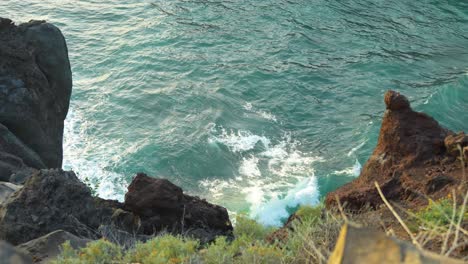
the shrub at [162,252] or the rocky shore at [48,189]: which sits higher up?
the shrub at [162,252]

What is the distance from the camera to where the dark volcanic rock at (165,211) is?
381 inches

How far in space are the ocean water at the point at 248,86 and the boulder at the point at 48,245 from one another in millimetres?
7823

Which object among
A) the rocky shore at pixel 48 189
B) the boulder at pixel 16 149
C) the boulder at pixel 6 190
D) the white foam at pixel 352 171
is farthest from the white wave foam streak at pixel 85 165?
the boulder at pixel 6 190

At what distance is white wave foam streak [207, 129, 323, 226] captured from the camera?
15.4m

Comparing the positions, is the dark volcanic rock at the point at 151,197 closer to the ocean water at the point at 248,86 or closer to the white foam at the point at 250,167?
the ocean water at the point at 248,86

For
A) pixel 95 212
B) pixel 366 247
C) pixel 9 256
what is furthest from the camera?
pixel 95 212

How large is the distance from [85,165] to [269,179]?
4.64m

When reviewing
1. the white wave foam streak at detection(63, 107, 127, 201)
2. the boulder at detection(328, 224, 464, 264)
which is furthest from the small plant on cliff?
the white wave foam streak at detection(63, 107, 127, 201)

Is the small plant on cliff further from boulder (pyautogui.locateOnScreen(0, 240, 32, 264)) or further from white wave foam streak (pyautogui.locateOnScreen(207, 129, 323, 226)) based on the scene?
white wave foam streak (pyautogui.locateOnScreen(207, 129, 323, 226))

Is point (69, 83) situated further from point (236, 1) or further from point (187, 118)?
point (236, 1)

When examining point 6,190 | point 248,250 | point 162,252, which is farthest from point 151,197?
point 248,250

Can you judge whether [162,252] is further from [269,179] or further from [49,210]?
[269,179]

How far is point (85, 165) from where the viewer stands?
17047 millimetres

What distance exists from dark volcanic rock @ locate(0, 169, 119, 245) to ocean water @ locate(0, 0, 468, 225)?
6562mm
